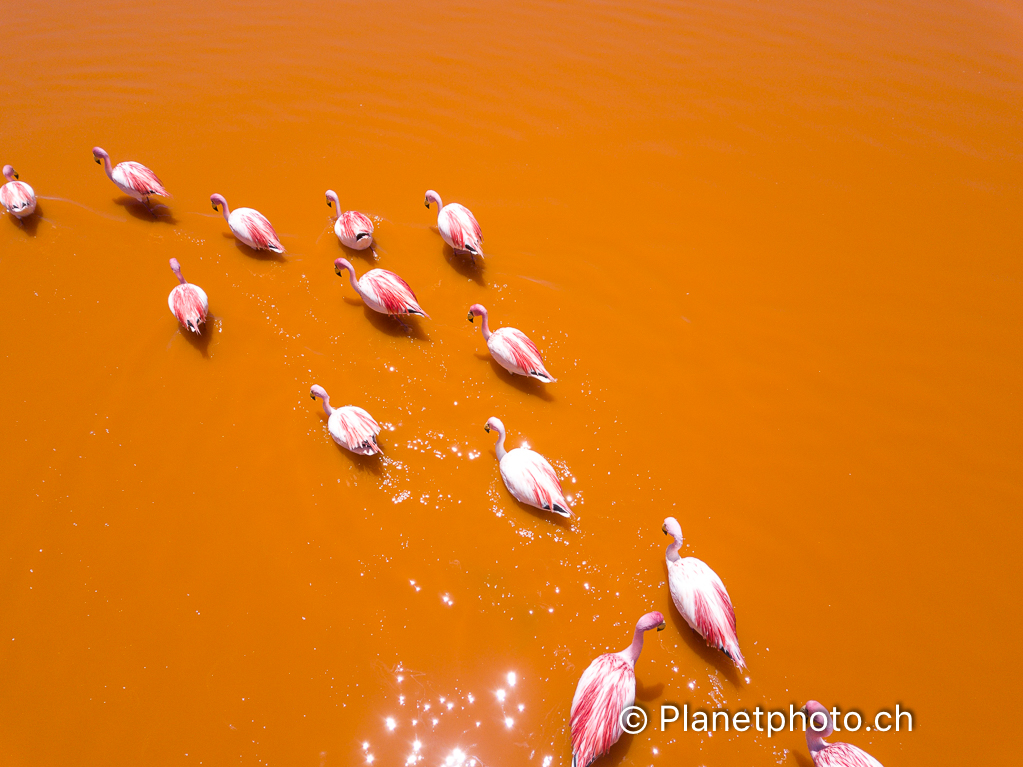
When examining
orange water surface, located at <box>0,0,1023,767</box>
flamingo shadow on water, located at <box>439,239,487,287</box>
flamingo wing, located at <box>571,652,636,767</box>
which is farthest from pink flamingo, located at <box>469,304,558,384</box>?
flamingo wing, located at <box>571,652,636,767</box>

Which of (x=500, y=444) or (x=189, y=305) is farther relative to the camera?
(x=189, y=305)

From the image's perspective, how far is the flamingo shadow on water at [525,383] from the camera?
4.86 metres

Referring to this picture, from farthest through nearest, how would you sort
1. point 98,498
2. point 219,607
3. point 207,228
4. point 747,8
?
point 747,8, point 207,228, point 98,498, point 219,607

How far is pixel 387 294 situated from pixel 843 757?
4.53m

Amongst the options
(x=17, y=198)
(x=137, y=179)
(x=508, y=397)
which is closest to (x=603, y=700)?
(x=508, y=397)

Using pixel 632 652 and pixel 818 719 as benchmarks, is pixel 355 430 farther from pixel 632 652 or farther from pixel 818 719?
pixel 818 719

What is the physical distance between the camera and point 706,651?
364cm

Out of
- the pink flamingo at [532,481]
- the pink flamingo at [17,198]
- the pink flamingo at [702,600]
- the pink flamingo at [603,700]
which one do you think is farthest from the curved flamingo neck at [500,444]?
the pink flamingo at [17,198]

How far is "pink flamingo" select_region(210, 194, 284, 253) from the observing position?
5.48 m

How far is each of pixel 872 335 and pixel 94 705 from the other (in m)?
6.84

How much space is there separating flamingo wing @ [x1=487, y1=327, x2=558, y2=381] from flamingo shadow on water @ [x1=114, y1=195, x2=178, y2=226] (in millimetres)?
4086

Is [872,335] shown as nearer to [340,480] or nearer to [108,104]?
[340,480]

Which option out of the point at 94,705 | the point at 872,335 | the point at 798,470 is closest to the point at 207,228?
the point at 94,705

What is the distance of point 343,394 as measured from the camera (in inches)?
191
